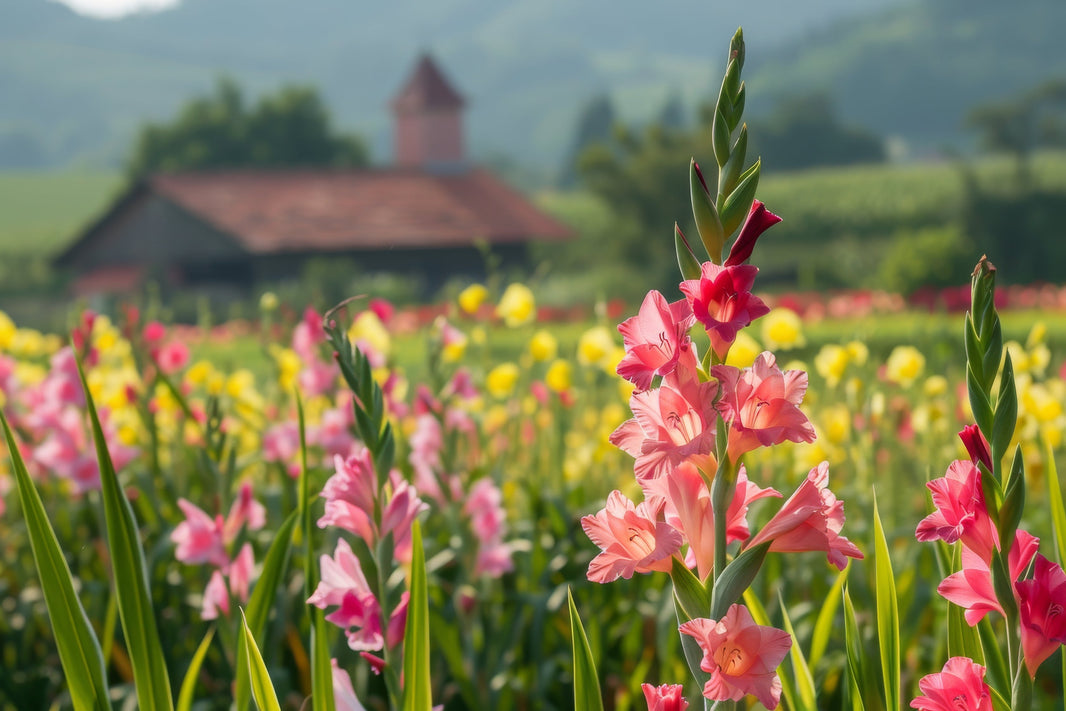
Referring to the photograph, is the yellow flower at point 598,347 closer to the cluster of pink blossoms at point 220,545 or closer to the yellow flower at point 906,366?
the yellow flower at point 906,366

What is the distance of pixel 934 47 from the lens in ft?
444

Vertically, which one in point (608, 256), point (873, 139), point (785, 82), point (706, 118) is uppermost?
point (785, 82)

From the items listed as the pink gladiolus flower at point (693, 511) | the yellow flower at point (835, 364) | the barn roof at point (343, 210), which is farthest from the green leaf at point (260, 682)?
the barn roof at point (343, 210)

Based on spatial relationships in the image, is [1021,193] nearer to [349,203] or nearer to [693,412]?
[349,203]

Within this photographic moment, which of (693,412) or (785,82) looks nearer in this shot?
(693,412)

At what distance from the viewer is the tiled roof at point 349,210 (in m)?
27.6

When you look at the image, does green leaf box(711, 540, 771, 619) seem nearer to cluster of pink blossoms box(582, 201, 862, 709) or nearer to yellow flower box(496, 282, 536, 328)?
cluster of pink blossoms box(582, 201, 862, 709)

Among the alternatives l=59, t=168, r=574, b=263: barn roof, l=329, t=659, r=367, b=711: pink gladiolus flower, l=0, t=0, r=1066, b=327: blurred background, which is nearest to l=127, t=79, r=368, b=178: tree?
l=0, t=0, r=1066, b=327: blurred background

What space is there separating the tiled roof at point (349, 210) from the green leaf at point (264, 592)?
85.0 ft

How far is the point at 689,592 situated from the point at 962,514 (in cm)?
21

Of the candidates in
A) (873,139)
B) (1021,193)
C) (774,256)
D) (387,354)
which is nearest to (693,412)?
(387,354)

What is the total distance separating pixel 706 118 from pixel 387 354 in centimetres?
1724

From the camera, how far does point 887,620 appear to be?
0.96m

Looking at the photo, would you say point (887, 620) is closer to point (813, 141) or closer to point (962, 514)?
point (962, 514)
